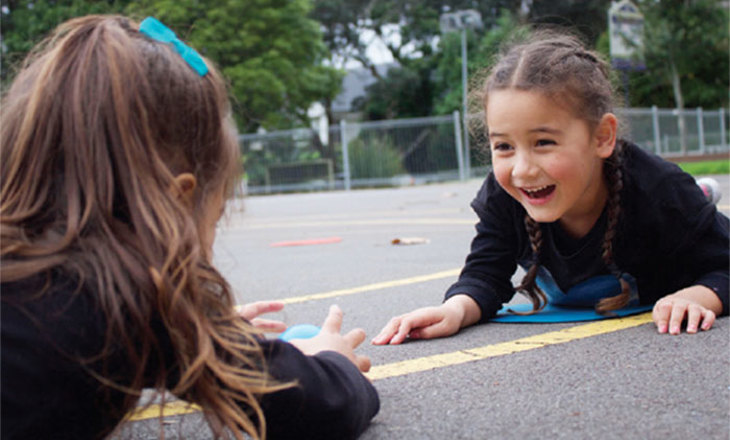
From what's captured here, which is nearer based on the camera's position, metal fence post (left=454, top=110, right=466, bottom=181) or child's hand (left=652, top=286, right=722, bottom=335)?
child's hand (left=652, top=286, right=722, bottom=335)

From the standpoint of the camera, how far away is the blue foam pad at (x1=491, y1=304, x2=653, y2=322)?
2.93 m

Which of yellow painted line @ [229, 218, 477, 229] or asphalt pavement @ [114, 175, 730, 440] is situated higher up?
asphalt pavement @ [114, 175, 730, 440]

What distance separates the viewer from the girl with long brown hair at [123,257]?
53.4 inches

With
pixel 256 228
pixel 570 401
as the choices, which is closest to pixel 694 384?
pixel 570 401

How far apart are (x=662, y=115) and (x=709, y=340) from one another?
1090 inches

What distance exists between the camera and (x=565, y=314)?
303cm

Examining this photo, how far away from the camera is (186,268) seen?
145cm

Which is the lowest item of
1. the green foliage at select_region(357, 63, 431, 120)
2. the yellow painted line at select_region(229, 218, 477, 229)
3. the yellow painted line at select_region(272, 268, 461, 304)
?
the yellow painted line at select_region(229, 218, 477, 229)

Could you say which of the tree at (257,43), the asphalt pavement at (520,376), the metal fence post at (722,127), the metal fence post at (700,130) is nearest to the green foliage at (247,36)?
the tree at (257,43)

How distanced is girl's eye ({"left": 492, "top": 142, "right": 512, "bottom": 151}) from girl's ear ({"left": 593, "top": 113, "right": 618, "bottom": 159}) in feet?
1.04

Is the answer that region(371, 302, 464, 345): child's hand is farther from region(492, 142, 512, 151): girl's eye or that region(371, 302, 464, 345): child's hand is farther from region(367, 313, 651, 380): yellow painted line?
region(492, 142, 512, 151): girl's eye

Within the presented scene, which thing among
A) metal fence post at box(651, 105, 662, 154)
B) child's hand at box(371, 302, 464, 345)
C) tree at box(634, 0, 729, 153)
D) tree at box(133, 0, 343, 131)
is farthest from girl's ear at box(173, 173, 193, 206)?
metal fence post at box(651, 105, 662, 154)

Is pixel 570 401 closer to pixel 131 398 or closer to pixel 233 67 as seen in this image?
pixel 131 398

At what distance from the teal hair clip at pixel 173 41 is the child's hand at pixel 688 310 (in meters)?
1.74
